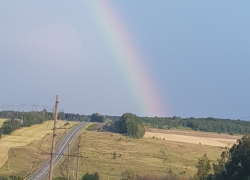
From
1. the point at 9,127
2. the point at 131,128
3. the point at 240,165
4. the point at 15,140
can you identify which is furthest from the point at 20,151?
the point at 240,165

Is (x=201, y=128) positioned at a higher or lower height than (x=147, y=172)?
higher

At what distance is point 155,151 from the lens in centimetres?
7419

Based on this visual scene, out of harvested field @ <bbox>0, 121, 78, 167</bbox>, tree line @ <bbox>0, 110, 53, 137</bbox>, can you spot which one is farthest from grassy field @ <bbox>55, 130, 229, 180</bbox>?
tree line @ <bbox>0, 110, 53, 137</bbox>

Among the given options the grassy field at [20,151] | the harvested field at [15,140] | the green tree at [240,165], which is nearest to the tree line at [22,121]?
the harvested field at [15,140]

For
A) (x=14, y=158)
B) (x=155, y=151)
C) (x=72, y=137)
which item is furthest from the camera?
(x=72, y=137)

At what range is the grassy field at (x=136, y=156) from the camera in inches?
2226

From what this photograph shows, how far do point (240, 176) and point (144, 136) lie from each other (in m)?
67.1

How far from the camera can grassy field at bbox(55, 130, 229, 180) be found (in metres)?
56.5

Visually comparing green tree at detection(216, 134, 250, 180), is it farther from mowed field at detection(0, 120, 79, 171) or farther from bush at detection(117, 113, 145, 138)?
bush at detection(117, 113, 145, 138)

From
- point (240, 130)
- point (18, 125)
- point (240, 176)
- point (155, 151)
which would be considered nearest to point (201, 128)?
point (240, 130)

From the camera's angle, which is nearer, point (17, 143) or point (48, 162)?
point (48, 162)

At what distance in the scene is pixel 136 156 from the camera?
68000mm

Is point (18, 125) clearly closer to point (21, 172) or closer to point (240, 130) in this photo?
point (21, 172)

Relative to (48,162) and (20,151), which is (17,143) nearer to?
(20,151)
